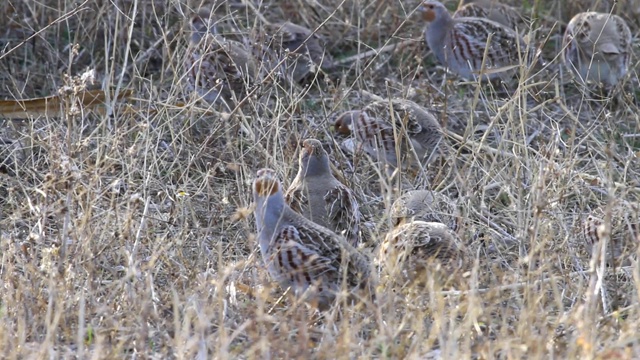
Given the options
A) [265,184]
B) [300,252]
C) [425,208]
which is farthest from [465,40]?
[300,252]

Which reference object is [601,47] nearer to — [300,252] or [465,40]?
[465,40]

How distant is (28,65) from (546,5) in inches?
188

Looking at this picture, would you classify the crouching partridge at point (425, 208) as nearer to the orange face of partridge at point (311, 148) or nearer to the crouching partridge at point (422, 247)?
the crouching partridge at point (422, 247)

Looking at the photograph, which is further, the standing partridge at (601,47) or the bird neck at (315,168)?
the standing partridge at (601,47)

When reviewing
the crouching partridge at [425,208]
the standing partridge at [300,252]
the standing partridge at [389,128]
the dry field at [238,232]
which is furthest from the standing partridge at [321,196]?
the standing partridge at [389,128]

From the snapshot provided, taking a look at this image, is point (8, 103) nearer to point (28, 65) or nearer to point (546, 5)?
point (28, 65)

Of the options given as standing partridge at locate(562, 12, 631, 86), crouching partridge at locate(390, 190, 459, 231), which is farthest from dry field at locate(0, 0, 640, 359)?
standing partridge at locate(562, 12, 631, 86)

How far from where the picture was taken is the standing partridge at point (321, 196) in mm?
6418

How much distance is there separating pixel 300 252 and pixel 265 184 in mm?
466

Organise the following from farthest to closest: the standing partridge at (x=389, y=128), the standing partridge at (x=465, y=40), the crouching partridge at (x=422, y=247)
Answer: the standing partridge at (x=465, y=40), the standing partridge at (x=389, y=128), the crouching partridge at (x=422, y=247)

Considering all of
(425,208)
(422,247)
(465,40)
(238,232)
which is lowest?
(465,40)

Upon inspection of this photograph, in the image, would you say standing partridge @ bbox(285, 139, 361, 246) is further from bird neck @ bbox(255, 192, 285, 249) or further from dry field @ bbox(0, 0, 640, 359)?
bird neck @ bbox(255, 192, 285, 249)

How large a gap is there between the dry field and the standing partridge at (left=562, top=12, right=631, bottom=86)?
0.24m

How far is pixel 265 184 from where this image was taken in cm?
579
